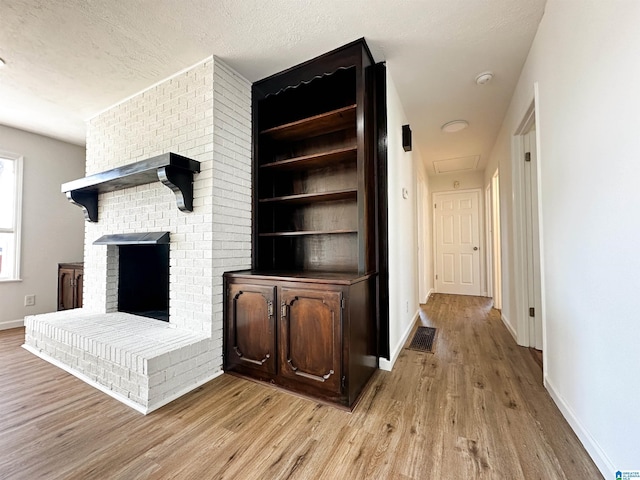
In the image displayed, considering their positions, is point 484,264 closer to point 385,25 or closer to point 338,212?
point 338,212

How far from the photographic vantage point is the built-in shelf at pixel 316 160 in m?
2.09

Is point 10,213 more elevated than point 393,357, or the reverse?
point 10,213

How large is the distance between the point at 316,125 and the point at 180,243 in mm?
1492

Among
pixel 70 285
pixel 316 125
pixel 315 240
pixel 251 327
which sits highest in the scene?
pixel 316 125

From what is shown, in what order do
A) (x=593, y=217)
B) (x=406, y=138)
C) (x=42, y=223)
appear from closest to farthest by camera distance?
(x=593, y=217) → (x=406, y=138) → (x=42, y=223)

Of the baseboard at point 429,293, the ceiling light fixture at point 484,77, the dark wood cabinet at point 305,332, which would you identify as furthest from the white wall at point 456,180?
the dark wood cabinet at point 305,332

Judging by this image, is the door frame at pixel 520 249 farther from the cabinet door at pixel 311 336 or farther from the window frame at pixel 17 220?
the window frame at pixel 17 220

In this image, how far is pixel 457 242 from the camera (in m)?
5.38

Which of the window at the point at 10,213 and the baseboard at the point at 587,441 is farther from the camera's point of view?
the window at the point at 10,213

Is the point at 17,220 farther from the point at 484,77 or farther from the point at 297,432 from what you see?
the point at 484,77

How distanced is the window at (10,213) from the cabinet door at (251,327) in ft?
10.9

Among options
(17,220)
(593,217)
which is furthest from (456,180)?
(17,220)

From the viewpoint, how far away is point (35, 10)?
1.67 metres

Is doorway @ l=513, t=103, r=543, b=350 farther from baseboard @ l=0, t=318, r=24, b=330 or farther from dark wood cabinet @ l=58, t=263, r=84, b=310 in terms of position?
baseboard @ l=0, t=318, r=24, b=330
